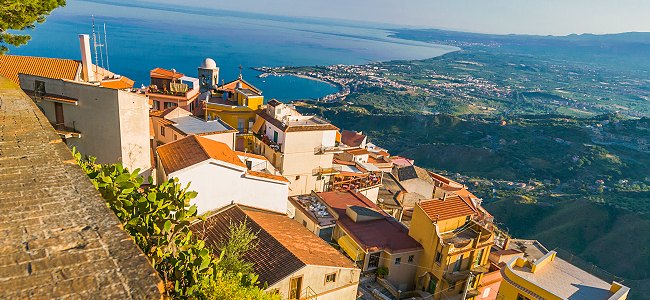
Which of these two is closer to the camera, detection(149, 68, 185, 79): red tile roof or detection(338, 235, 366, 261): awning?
detection(338, 235, 366, 261): awning

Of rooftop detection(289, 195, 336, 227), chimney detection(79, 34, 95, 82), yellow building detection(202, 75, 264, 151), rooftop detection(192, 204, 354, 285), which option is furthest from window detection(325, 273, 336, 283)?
chimney detection(79, 34, 95, 82)

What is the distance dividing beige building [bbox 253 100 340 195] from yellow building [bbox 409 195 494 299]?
32.4 feet

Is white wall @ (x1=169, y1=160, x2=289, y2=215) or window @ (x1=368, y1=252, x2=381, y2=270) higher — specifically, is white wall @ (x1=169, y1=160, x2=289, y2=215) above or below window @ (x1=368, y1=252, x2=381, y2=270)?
above

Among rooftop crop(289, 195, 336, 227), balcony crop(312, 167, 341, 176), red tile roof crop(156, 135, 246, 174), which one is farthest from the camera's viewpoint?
balcony crop(312, 167, 341, 176)

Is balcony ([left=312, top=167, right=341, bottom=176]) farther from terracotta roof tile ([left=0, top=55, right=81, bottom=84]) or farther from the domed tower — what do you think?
the domed tower

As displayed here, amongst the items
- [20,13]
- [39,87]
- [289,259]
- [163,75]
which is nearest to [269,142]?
[163,75]

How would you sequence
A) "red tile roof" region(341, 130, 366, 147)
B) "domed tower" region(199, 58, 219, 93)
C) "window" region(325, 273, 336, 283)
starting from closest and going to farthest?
"window" region(325, 273, 336, 283)
"domed tower" region(199, 58, 219, 93)
"red tile roof" region(341, 130, 366, 147)

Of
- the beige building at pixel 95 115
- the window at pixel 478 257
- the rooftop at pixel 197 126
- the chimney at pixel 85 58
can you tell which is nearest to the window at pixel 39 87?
the beige building at pixel 95 115

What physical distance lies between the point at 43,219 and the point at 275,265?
1076 cm

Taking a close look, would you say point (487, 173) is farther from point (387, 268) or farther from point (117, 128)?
point (117, 128)

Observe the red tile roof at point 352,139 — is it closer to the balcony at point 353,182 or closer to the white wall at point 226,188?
the balcony at point 353,182

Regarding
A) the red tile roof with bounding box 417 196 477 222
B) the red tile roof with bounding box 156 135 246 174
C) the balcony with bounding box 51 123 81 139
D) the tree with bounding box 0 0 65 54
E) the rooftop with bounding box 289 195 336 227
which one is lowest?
the rooftop with bounding box 289 195 336 227

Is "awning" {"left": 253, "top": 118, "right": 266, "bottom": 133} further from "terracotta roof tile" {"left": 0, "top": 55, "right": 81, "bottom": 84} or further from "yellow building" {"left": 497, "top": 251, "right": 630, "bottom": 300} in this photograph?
"yellow building" {"left": 497, "top": 251, "right": 630, "bottom": 300}

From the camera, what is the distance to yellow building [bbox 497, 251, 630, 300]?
17.8 metres
